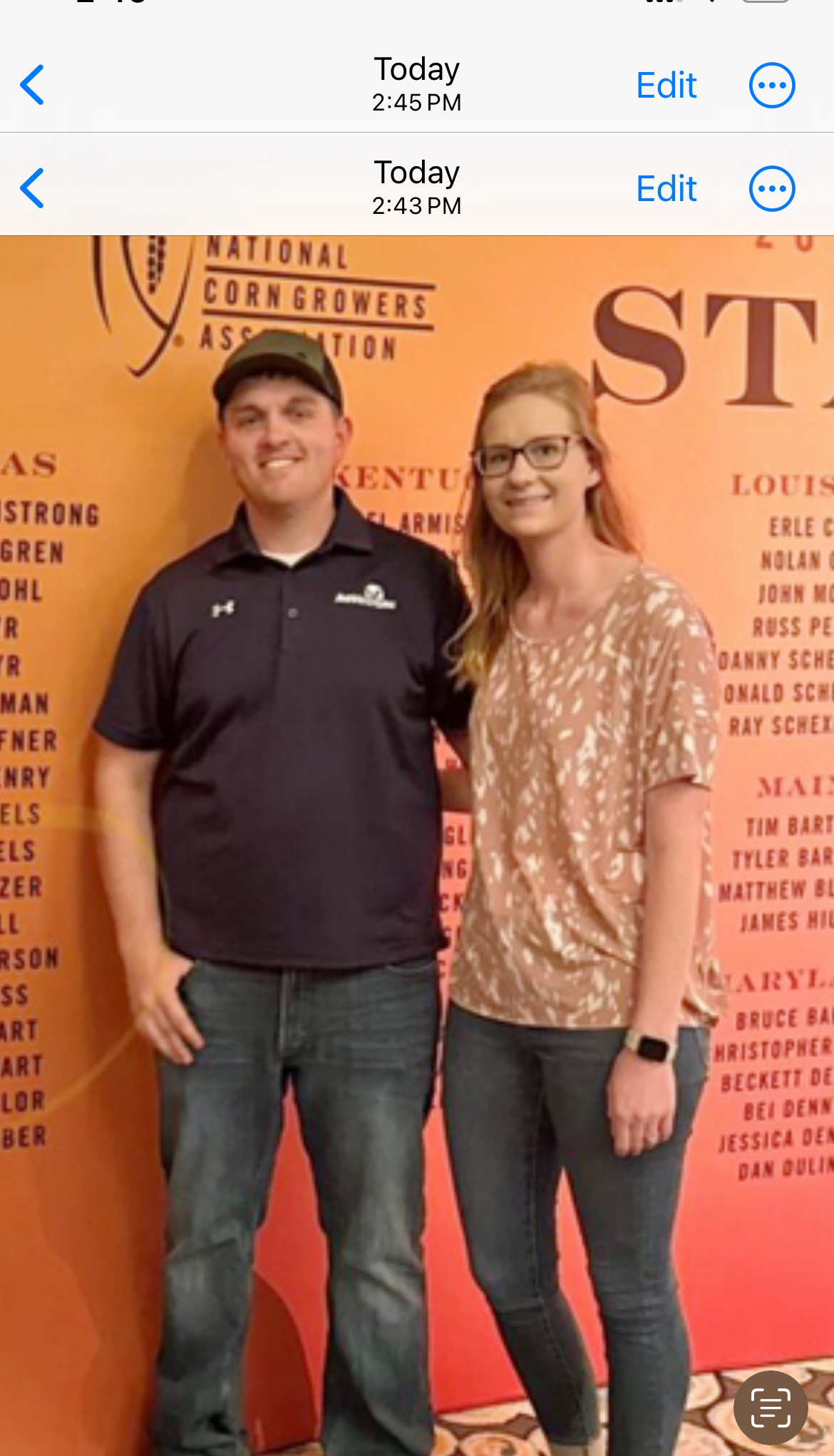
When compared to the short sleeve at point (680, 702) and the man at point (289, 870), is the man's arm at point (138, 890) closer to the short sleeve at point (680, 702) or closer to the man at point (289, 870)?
the man at point (289, 870)

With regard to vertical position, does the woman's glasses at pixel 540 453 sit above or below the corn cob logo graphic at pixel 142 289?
below

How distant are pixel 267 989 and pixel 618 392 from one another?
90cm

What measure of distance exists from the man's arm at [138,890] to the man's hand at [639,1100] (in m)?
0.46

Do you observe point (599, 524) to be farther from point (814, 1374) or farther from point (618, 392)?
point (814, 1374)

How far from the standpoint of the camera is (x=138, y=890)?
156 centimetres

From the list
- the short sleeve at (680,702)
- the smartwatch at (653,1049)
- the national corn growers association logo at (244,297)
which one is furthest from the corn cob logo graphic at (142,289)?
the smartwatch at (653,1049)

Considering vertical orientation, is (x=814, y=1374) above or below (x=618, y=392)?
below

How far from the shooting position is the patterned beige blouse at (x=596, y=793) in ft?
4.30

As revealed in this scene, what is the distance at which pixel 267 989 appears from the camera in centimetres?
150
